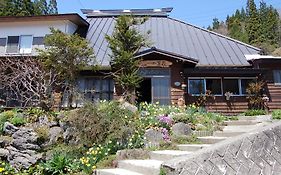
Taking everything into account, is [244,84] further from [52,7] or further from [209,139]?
[52,7]

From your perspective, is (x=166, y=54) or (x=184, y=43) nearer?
(x=166, y=54)

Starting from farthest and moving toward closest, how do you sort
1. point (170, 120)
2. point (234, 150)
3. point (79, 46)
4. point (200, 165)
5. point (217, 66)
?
point (217, 66)
point (79, 46)
point (170, 120)
point (234, 150)
point (200, 165)

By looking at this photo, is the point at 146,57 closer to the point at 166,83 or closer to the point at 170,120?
the point at 166,83

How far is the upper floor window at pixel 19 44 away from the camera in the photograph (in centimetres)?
1778

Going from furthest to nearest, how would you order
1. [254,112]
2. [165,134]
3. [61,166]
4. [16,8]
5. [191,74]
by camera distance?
[16,8]
[191,74]
[254,112]
[165,134]
[61,166]

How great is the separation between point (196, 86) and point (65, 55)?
758 centimetres

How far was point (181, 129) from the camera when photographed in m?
8.88

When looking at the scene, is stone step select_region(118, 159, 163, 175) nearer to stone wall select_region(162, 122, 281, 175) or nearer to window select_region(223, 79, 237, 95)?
stone wall select_region(162, 122, 281, 175)

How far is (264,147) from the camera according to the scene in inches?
223

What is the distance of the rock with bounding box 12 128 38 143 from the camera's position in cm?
942

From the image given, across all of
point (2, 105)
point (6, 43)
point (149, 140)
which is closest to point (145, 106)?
point (149, 140)

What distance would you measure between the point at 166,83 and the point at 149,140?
275 inches

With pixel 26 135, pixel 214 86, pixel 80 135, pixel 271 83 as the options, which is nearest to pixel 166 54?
pixel 214 86

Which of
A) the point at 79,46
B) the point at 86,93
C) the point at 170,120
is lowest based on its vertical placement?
the point at 170,120
